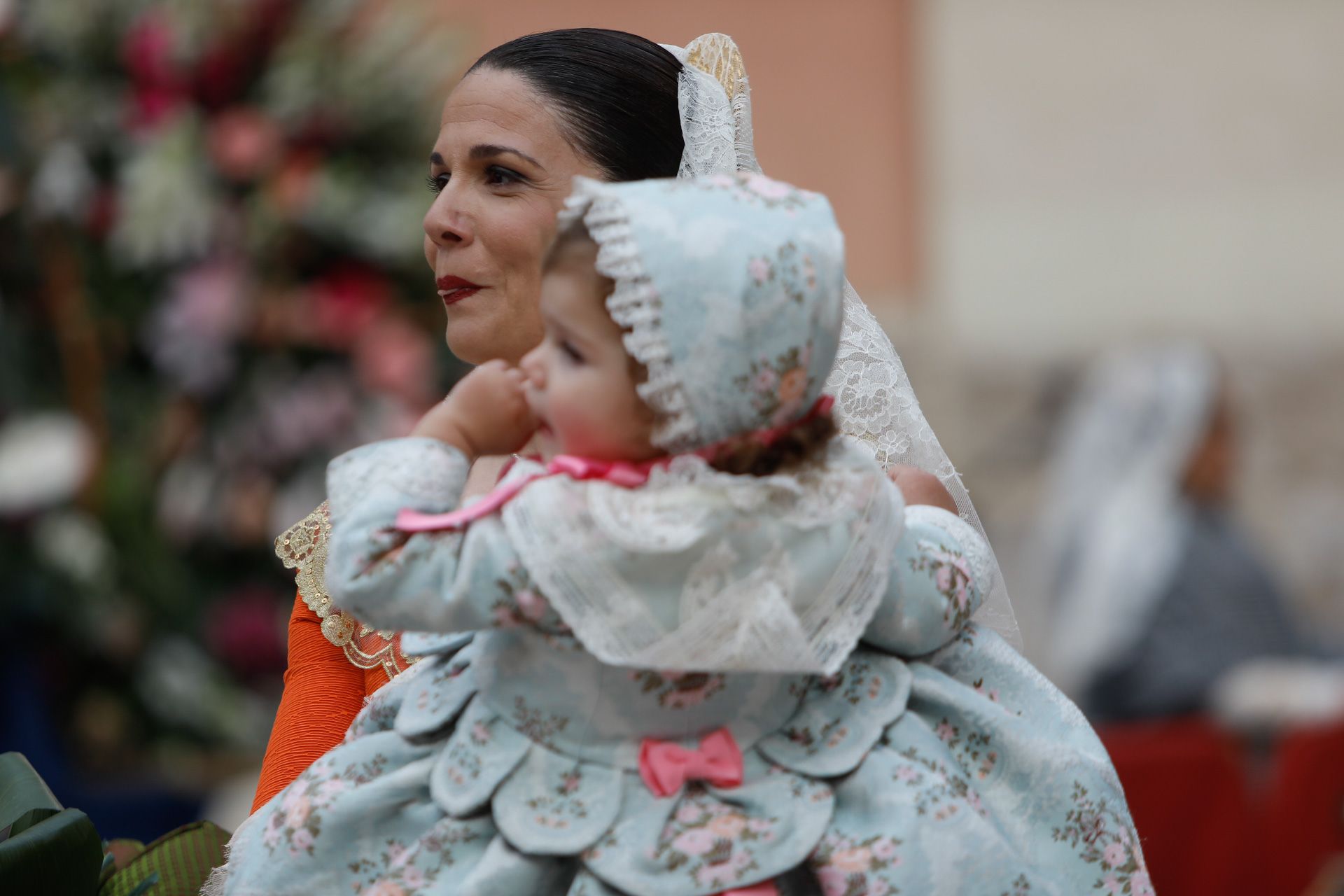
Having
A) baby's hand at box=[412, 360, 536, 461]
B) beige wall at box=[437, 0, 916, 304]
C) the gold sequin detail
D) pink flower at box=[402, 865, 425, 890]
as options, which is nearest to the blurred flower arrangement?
beige wall at box=[437, 0, 916, 304]

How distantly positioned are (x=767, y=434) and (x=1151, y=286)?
606 centimetres

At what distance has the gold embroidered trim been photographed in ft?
6.71

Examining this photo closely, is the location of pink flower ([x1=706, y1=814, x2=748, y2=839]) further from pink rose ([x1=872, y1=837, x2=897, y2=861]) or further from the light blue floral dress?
pink rose ([x1=872, y1=837, x2=897, y2=861])

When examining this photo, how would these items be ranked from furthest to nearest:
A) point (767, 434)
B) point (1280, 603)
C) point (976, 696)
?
point (1280, 603), point (976, 696), point (767, 434)

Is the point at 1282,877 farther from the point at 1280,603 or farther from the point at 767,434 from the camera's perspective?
the point at 767,434

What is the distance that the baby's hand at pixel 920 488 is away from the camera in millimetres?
1760

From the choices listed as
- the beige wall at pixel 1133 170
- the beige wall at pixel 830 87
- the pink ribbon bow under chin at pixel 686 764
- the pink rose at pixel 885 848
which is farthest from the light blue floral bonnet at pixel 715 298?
the beige wall at pixel 1133 170

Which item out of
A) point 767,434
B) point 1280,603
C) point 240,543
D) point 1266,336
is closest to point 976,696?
point 767,434

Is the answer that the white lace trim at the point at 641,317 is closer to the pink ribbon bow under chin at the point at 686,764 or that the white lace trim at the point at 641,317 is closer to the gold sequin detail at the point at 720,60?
the pink ribbon bow under chin at the point at 686,764

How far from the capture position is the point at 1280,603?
5.70 m

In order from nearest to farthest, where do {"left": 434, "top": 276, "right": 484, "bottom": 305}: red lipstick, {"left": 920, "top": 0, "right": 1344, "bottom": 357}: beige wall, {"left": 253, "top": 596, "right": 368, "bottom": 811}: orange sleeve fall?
1. {"left": 253, "top": 596, "right": 368, "bottom": 811}: orange sleeve
2. {"left": 434, "top": 276, "right": 484, "bottom": 305}: red lipstick
3. {"left": 920, "top": 0, "right": 1344, "bottom": 357}: beige wall

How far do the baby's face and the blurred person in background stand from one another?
4.18m

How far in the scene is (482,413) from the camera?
61.3 inches

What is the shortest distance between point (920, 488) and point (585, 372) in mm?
456
